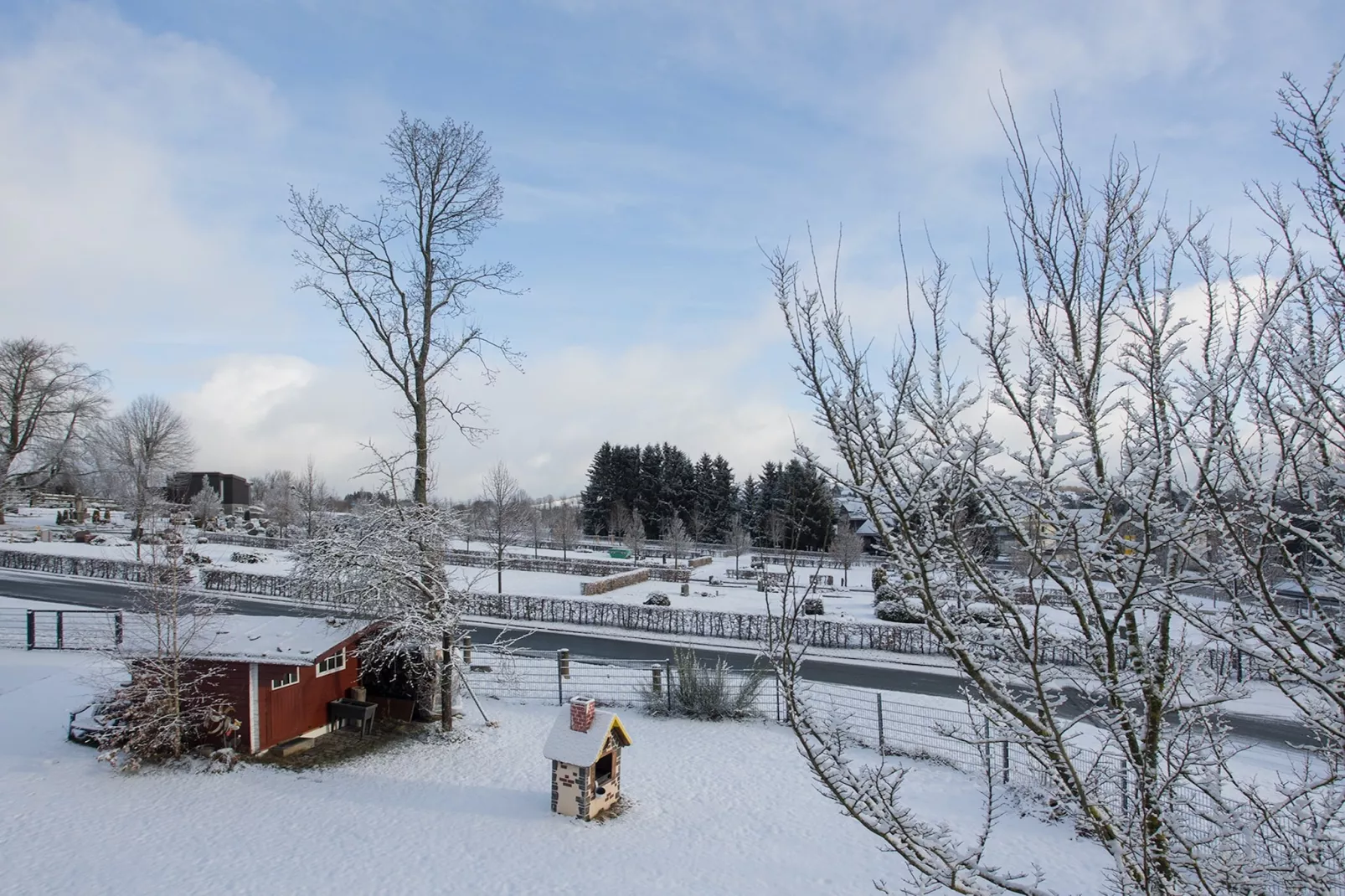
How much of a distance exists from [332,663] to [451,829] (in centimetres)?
544

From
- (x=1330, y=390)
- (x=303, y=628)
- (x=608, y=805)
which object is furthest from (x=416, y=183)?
(x=1330, y=390)

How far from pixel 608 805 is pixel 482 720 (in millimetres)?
5208

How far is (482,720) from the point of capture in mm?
15445

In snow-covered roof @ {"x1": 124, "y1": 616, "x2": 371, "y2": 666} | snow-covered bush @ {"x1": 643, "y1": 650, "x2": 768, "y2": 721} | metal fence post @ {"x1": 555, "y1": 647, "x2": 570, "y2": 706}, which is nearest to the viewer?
snow-covered roof @ {"x1": 124, "y1": 616, "x2": 371, "y2": 666}

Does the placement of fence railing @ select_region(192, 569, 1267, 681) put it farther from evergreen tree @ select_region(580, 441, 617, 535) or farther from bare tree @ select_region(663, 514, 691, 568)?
evergreen tree @ select_region(580, 441, 617, 535)

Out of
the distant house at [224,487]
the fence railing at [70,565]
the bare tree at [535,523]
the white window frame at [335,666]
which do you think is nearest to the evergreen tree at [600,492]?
the bare tree at [535,523]

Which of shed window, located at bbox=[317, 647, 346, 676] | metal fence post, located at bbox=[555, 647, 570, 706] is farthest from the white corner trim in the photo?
metal fence post, located at bbox=[555, 647, 570, 706]

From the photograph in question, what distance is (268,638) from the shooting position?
13.1 metres

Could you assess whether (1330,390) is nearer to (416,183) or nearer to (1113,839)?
(1113,839)

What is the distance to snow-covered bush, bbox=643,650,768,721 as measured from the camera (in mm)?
15711

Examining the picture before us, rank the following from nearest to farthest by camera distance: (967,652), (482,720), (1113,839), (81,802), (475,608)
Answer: (1113,839) → (967,652) → (81,802) → (482,720) → (475,608)

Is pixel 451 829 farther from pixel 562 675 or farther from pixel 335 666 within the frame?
pixel 562 675

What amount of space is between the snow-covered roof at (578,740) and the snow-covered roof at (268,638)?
186 inches

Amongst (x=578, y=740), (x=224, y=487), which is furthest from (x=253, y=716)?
(x=224, y=487)
